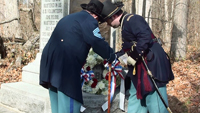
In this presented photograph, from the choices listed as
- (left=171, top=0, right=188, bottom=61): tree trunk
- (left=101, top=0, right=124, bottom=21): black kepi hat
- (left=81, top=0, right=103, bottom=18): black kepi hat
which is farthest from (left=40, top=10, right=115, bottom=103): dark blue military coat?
(left=171, top=0, right=188, bottom=61): tree trunk

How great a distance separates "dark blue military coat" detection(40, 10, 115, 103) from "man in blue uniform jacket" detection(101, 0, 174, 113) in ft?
1.71

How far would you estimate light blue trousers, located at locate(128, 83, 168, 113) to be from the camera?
3.12 meters

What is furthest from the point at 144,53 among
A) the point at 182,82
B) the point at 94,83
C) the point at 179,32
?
the point at 179,32

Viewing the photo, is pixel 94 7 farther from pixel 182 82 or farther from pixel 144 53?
pixel 182 82

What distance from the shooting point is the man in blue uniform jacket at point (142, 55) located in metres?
2.97

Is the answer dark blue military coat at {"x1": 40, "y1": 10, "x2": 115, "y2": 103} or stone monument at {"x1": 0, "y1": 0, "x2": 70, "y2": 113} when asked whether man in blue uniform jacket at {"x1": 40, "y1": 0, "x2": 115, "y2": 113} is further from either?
stone monument at {"x1": 0, "y1": 0, "x2": 70, "y2": 113}

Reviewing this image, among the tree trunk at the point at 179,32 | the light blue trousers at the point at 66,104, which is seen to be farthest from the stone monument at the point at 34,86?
the tree trunk at the point at 179,32

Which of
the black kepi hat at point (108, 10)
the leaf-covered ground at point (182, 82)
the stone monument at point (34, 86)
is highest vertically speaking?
the black kepi hat at point (108, 10)

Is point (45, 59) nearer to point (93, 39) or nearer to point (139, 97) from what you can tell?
point (93, 39)

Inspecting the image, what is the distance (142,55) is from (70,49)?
973 millimetres

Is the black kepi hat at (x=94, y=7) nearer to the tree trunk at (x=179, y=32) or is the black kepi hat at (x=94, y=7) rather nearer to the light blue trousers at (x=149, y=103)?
the light blue trousers at (x=149, y=103)

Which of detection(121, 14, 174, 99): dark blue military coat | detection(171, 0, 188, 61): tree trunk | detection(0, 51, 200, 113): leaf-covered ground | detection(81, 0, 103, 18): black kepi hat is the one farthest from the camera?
detection(171, 0, 188, 61): tree trunk

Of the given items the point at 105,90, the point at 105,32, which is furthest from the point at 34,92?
the point at 105,32

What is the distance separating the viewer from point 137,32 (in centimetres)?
297
